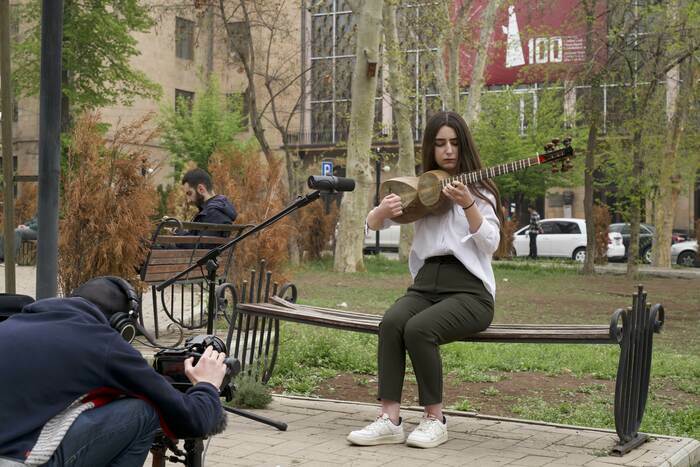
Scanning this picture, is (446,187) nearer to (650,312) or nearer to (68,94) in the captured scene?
(650,312)

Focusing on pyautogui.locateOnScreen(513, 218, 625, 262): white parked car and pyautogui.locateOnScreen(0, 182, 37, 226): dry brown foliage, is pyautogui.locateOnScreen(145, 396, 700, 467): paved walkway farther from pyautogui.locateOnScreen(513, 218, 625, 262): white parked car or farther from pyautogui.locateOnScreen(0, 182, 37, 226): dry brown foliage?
pyautogui.locateOnScreen(513, 218, 625, 262): white parked car

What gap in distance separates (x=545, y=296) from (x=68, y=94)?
1427 centimetres

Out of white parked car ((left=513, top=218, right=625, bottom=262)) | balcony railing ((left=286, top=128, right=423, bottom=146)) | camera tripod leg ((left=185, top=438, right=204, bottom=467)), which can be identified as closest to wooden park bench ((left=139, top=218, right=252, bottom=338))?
camera tripod leg ((left=185, top=438, right=204, bottom=467))

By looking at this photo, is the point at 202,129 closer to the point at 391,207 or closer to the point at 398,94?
the point at 398,94

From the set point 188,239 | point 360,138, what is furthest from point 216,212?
point 360,138

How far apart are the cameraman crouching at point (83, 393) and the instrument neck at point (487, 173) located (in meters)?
2.52

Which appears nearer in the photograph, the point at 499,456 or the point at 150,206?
the point at 499,456

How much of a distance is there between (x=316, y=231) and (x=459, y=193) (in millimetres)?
22266

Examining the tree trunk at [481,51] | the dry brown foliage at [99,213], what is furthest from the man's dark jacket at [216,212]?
the tree trunk at [481,51]

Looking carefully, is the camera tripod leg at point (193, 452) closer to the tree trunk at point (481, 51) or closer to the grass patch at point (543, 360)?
the grass patch at point (543, 360)

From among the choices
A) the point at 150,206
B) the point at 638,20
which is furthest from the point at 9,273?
the point at 638,20

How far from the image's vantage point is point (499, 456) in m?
5.23

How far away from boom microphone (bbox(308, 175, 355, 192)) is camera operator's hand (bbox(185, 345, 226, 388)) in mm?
1444

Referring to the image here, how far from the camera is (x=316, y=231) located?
27594 millimetres
